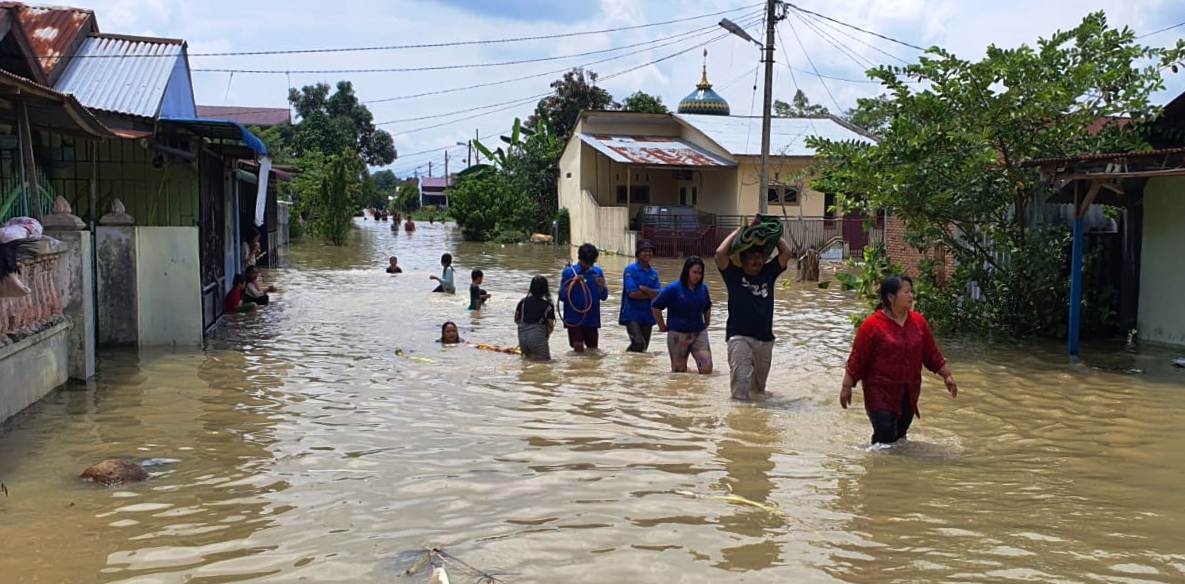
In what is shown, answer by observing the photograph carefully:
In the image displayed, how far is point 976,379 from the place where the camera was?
36.5 ft

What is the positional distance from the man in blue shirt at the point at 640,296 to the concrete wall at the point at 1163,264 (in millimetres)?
6649

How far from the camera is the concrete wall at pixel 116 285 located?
40.2 feet

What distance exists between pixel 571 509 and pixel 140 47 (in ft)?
46.2

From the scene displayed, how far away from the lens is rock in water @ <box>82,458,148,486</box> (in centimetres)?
646

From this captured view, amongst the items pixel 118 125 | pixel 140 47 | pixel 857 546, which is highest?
pixel 140 47

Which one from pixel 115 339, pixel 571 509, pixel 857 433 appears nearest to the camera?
pixel 571 509

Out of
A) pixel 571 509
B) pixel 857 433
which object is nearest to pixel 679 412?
pixel 857 433

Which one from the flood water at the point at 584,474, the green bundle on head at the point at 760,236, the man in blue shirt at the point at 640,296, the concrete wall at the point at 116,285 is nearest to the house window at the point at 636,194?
the man in blue shirt at the point at 640,296

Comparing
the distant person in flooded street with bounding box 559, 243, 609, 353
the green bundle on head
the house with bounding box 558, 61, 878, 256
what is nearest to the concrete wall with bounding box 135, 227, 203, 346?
the distant person in flooded street with bounding box 559, 243, 609, 353

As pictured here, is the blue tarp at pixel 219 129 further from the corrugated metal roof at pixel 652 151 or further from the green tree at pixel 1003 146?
the corrugated metal roof at pixel 652 151

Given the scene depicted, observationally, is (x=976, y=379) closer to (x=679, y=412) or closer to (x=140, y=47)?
(x=679, y=412)

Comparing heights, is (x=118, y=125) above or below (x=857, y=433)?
above

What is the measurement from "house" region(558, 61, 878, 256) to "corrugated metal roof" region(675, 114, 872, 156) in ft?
0.14

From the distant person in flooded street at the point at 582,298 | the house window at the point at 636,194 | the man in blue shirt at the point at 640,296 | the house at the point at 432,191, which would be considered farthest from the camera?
the house at the point at 432,191
